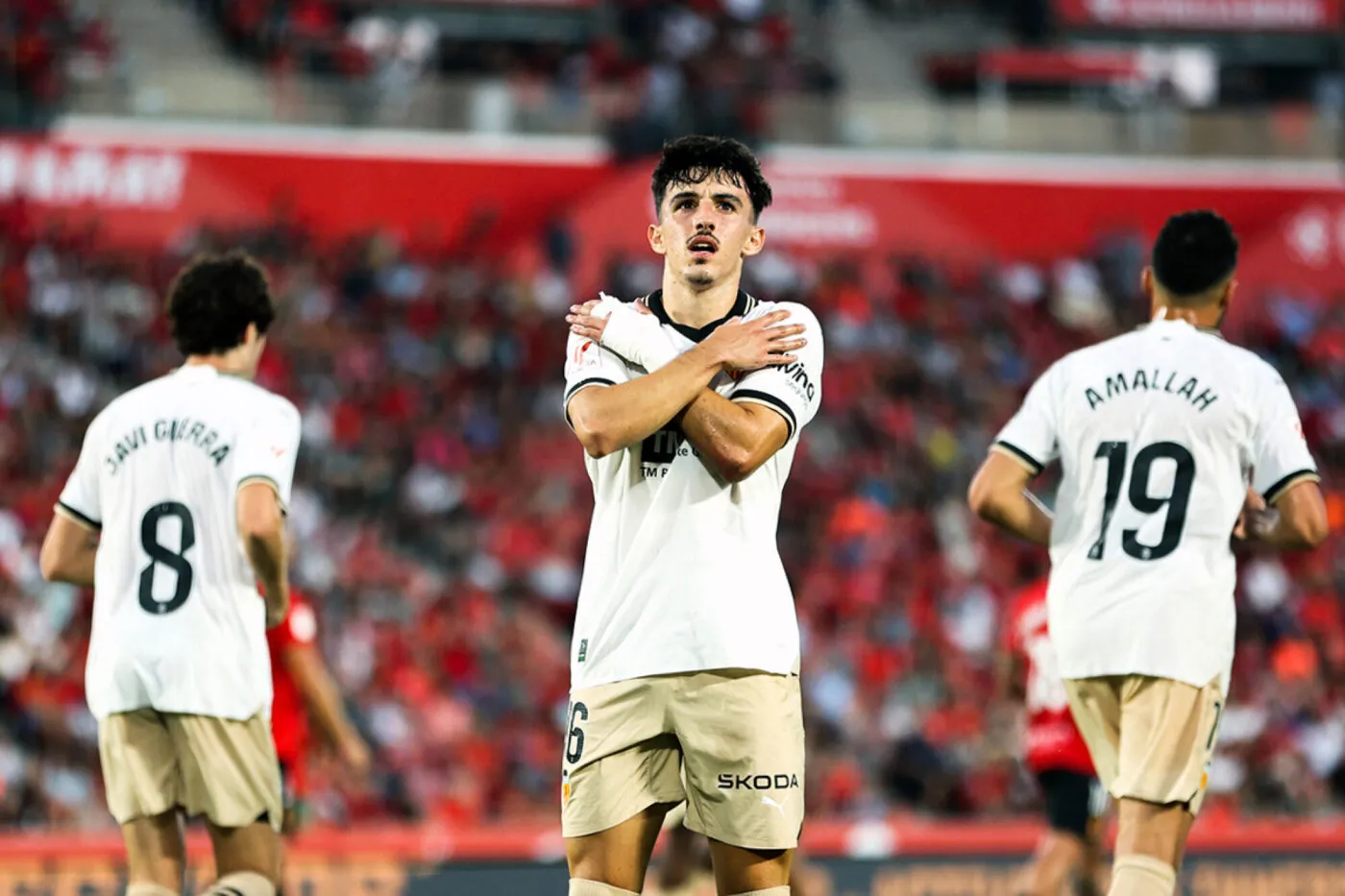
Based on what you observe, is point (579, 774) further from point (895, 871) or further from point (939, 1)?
point (939, 1)

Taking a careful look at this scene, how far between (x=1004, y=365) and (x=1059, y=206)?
2737 mm

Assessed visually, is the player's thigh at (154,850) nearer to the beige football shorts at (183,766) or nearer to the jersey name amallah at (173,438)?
the beige football shorts at (183,766)

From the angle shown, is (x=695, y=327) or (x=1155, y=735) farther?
(x=1155, y=735)

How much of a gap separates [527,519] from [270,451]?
34.5 ft

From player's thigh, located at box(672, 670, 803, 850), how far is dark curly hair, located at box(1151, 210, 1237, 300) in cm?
202

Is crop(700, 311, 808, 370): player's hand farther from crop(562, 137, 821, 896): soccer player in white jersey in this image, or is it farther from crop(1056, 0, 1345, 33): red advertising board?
crop(1056, 0, 1345, 33): red advertising board

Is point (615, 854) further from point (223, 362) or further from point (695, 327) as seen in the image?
point (223, 362)

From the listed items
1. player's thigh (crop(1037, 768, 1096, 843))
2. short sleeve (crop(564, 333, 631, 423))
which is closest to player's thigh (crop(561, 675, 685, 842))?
short sleeve (crop(564, 333, 631, 423))

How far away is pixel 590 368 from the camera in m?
4.58

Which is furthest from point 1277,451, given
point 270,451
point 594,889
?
point 270,451

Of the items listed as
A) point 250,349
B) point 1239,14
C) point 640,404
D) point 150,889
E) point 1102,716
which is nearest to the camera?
point 640,404

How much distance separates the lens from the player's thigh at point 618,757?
443cm

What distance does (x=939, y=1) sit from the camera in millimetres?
25141

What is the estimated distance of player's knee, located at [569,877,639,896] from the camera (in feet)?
14.3
